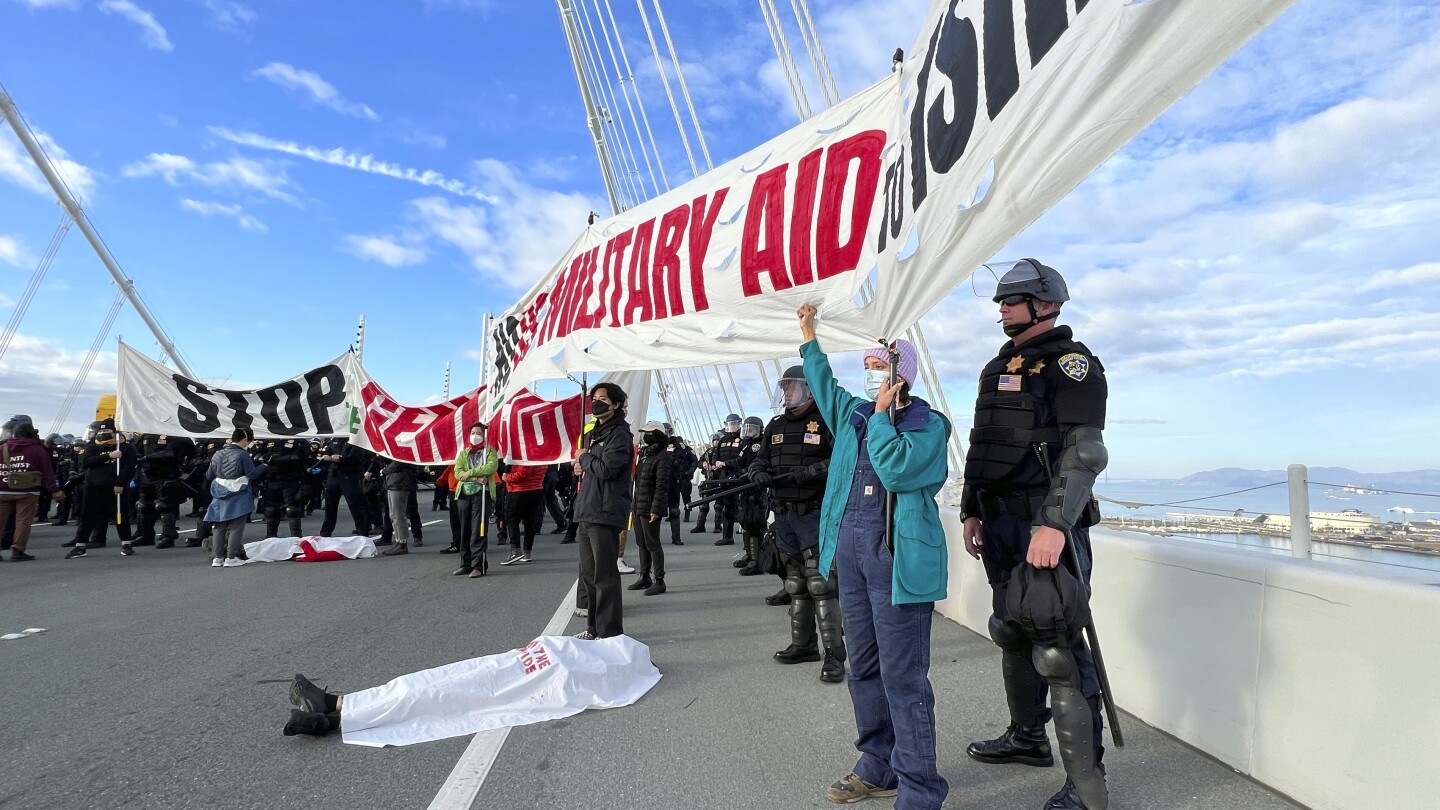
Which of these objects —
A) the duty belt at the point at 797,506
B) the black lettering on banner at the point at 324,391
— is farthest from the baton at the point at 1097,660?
the black lettering on banner at the point at 324,391

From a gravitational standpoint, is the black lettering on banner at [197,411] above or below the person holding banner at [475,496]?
above

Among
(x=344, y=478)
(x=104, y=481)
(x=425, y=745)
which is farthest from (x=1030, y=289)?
(x=104, y=481)

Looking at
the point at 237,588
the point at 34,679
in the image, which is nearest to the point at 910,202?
the point at 34,679

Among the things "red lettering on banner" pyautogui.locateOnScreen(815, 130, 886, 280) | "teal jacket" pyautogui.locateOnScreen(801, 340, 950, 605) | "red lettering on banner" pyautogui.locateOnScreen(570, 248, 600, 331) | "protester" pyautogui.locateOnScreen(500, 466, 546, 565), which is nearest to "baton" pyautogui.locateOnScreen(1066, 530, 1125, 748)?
"teal jacket" pyautogui.locateOnScreen(801, 340, 950, 605)

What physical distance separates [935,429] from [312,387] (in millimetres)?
9725

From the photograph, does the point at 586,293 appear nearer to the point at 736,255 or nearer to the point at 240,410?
the point at 736,255

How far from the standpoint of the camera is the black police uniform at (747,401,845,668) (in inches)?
204

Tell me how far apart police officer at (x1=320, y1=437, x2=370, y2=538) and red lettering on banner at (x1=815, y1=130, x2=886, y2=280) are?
1055 cm

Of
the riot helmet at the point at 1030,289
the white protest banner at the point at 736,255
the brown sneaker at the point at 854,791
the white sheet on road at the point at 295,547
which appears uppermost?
the white protest banner at the point at 736,255

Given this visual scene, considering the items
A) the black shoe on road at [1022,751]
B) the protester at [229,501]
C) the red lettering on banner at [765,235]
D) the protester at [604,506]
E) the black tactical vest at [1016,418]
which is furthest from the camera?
the protester at [229,501]

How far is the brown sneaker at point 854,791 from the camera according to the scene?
9.71 feet

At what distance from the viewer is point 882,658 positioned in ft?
9.23

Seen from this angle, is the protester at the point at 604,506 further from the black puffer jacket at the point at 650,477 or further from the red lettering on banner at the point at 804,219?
the black puffer jacket at the point at 650,477

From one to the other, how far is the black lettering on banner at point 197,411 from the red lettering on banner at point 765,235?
9.02 meters
